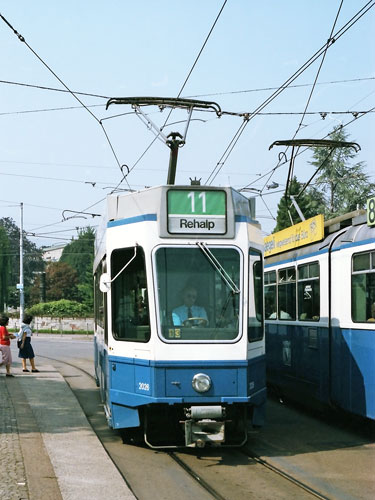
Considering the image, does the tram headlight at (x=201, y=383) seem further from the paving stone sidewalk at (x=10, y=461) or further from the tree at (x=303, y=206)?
the tree at (x=303, y=206)

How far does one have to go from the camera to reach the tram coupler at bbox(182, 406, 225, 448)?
30.0ft

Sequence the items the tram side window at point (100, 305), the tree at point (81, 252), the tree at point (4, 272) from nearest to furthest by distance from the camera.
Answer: the tram side window at point (100, 305)
the tree at point (4, 272)
the tree at point (81, 252)

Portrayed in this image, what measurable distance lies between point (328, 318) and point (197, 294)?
3.09 meters

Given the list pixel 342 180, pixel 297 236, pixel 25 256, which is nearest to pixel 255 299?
pixel 297 236

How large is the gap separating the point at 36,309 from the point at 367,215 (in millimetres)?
55790

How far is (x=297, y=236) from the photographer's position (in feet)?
46.2

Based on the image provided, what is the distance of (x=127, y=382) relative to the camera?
31.7ft

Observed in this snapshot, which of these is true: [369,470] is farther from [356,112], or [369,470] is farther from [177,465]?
[356,112]

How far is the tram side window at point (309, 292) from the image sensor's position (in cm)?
1249

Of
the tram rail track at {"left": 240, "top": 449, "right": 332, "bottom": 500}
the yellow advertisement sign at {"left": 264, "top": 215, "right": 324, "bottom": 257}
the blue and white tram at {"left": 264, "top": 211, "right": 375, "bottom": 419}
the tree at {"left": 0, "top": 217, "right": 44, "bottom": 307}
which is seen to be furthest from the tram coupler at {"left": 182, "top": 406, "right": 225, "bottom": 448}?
the tree at {"left": 0, "top": 217, "right": 44, "bottom": 307}

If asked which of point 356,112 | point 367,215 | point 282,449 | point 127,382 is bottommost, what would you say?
point 282,449

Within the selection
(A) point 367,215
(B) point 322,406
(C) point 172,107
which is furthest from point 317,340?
(C) point 172,107

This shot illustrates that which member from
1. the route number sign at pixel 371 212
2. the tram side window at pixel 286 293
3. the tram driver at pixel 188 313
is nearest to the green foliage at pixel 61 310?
the tram side window at pixel 286 293

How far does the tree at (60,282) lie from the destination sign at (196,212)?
106 meters
